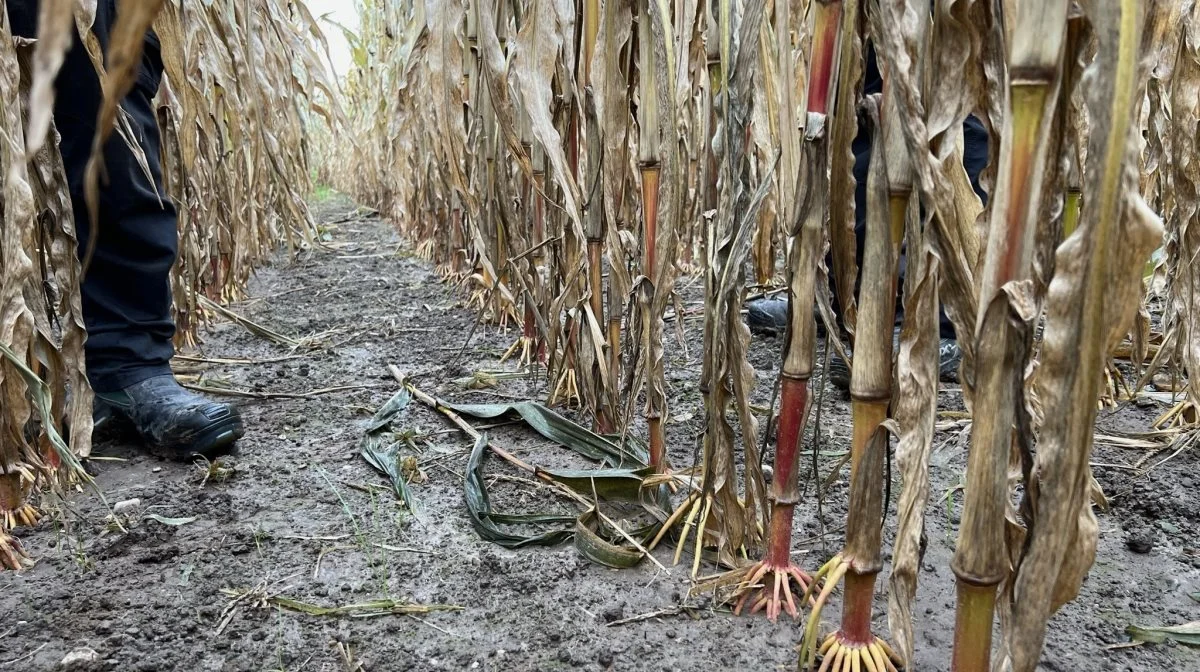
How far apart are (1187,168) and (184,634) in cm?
163

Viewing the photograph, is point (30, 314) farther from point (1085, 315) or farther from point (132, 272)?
point (1085, 315)

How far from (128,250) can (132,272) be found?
0.14ft

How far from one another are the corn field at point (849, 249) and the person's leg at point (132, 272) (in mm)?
149

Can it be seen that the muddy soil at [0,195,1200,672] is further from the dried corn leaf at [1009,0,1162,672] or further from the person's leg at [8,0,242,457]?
the dried corn leaf at [1009,0,1162,672]

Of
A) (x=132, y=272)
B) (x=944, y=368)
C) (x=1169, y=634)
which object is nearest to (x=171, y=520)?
(x=132, y=272)

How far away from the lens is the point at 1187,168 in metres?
1.26

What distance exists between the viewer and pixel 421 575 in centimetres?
98

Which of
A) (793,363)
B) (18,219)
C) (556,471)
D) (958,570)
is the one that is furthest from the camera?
(556,471)

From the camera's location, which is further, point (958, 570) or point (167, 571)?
point (167, 571)

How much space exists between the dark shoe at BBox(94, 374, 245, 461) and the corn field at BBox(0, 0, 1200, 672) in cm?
20

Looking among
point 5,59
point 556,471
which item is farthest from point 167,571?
point 5,59

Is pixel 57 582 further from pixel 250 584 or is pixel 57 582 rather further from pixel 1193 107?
pixel 1193 107

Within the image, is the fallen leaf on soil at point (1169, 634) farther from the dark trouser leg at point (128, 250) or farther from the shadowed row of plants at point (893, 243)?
the dark trouser leg at point (128, 250)

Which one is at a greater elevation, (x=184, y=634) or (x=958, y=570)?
(x=958, y=570)
